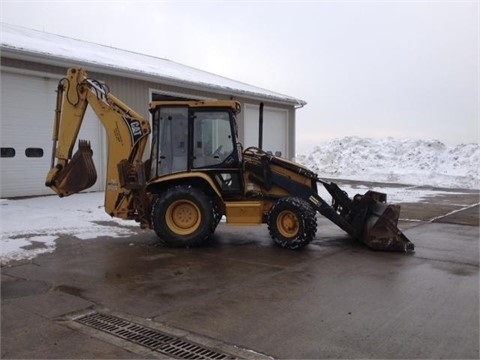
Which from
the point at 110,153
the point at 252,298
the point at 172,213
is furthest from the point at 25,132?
the point at 252,298

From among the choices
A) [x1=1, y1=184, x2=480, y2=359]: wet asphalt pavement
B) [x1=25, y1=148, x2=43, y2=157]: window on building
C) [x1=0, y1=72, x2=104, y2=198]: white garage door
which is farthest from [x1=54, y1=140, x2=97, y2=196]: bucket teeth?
[x1=25, y1=148, x2=43, y2=157]: window on building

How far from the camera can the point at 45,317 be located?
4852 mm

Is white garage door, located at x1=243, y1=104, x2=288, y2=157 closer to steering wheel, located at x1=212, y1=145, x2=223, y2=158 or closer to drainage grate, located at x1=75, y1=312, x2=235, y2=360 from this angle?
steering wheel, located at x1=212, y1=145, x2=223, y2=158

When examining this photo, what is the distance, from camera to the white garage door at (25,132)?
43.0 ft

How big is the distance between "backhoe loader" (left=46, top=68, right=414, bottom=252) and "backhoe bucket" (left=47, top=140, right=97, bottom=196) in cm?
2

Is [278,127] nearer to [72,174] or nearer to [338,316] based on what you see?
[72,174]

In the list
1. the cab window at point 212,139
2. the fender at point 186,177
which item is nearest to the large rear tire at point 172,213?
the fender at point 186,177

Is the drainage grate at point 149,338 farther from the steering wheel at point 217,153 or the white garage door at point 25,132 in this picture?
the white garage door at point 25,132

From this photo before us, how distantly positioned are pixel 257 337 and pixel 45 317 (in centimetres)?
212

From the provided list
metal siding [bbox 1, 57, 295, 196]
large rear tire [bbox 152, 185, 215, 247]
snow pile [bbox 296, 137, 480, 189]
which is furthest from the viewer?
snow pile [bbox 296, 137, 480, 189]

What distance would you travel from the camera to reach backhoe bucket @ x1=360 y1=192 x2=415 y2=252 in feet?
26.8

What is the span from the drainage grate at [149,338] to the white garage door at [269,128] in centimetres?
1687

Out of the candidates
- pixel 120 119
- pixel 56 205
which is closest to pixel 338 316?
pixel 120 119

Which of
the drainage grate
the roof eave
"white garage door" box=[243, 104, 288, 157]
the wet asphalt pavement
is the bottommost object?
the drainage grate
